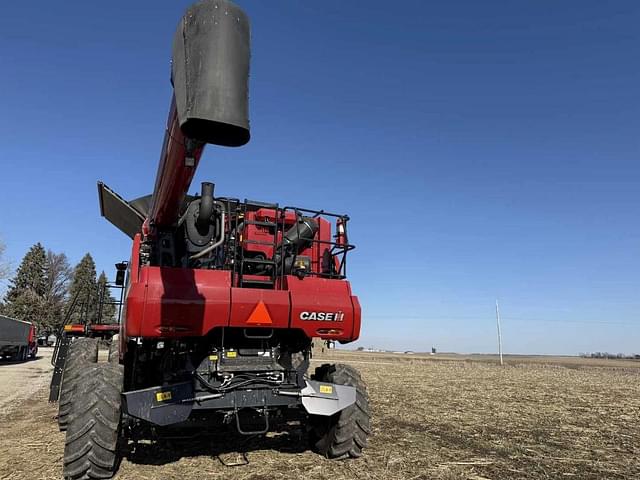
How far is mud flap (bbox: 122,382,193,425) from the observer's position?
543 cm

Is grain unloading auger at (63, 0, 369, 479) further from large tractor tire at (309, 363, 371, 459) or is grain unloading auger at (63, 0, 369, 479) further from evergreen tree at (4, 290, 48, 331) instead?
evergreen tree at (4, 290, 48, 331)

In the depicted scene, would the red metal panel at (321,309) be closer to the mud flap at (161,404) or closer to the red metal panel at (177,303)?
the red metal panel at (177,303)

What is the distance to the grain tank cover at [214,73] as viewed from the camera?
123 inches

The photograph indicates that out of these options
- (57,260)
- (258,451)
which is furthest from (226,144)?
(57,260)

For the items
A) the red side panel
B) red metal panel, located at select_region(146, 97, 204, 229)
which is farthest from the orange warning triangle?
red metal panel, located at select_region(146, 97, 204, 229)

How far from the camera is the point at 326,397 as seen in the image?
6176mm

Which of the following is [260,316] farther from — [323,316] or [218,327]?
[323,316]

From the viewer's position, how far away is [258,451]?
6777mm

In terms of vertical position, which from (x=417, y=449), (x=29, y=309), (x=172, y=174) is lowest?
(x=417, y=449)

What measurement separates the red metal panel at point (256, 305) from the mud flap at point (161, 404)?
3.21ft

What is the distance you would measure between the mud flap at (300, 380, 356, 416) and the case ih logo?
82 cm

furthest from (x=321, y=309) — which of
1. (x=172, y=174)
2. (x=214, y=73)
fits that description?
(x=214, y=73)

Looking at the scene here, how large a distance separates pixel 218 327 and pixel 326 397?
1.61 meters

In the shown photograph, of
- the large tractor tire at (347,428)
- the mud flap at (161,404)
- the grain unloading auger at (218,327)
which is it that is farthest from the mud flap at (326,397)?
the mud flap at (161,404)
